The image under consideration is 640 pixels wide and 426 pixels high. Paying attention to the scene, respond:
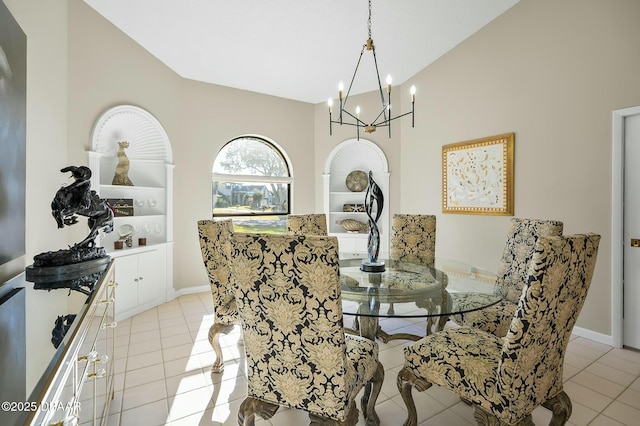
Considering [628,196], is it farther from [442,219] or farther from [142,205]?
[142,205]

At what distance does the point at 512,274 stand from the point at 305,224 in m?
1.98

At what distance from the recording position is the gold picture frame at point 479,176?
348 centimetres

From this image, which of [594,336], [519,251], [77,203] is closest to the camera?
[77,203]

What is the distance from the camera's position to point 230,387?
221 cm

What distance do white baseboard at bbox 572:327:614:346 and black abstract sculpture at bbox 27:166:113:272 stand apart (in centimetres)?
415

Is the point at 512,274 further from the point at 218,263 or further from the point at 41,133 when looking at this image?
the point at 41,133

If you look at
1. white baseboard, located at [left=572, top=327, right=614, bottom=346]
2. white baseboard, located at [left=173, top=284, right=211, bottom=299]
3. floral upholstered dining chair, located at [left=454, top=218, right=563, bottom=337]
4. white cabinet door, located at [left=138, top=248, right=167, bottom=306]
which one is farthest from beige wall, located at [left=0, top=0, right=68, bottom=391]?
white baseboard, located at [left=572, top=327, right=614, bottom=346]

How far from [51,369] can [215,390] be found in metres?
1.66

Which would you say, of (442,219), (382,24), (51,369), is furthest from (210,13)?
(442,219)

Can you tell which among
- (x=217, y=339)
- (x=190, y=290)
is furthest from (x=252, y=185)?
(x=217, y=339)

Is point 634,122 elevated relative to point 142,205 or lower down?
elevated

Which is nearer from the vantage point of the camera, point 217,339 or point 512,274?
point 217,339

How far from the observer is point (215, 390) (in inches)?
85.1

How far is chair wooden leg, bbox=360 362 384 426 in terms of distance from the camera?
1.69 metres
